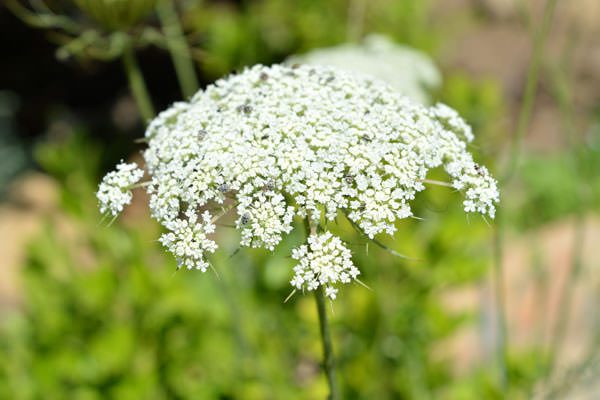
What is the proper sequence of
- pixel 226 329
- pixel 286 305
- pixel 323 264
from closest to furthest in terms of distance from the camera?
pixel 323 264 < pixel 226 329 < pixel 286 305

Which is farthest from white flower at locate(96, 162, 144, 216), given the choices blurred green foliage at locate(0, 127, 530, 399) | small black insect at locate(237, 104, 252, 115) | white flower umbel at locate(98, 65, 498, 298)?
blurred green foliage at locate(0, 127, 530, 399)

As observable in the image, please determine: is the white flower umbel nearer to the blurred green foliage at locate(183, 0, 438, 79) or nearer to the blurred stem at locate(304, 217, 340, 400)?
the blurred stem at locate(304, 217, 340, 400)

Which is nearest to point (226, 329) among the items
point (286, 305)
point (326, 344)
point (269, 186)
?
point (286, 305)

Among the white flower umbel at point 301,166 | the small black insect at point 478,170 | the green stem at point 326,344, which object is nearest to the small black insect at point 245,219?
the white flower umbel at point 301,166

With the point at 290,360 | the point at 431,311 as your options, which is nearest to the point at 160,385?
the point at 290,360

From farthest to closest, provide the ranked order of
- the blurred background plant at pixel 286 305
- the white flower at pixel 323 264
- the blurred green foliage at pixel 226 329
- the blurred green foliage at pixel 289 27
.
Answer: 1. the blurred green foliage at pixel 289 27
2. the blurred green foliage at pixel 226 329
3. the blurred background plant at pixel 286 305
4. the white flower at pixel 323 264

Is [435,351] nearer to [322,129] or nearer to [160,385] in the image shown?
[160,385]

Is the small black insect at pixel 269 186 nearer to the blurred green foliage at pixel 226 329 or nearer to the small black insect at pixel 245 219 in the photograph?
the small black insect at pixel 245 219

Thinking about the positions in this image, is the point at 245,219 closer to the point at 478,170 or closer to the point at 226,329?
the point at 478,170

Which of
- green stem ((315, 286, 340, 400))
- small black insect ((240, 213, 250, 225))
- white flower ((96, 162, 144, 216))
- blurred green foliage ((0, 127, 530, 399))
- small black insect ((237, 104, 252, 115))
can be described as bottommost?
green stem ((315, 286, 340, 400))
